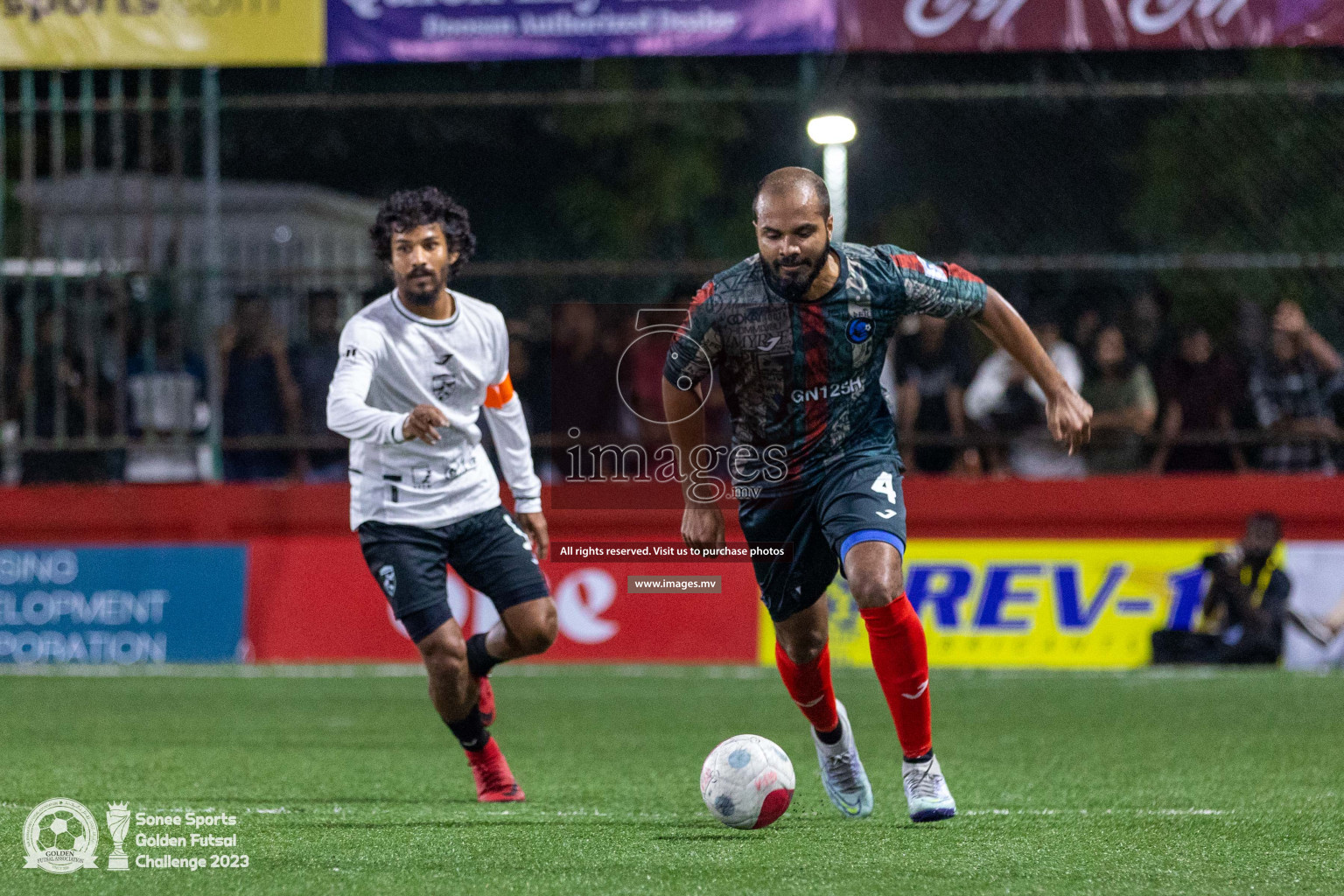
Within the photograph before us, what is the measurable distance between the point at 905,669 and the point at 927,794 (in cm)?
40

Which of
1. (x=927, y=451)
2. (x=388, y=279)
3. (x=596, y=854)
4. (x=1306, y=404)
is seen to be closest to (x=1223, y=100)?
(x=1306, y=404)

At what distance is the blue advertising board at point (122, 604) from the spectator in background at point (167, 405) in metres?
0.63

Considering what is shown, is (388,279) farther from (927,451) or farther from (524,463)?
(524,463)

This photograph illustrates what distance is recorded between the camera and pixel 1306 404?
42.2ft

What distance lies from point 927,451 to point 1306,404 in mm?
2633

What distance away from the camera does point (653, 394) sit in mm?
12969

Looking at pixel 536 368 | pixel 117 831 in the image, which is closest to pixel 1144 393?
pixel 536 368

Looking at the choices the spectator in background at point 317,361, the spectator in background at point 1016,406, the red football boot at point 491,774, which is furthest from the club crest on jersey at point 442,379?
the spectator in background at point 1016,406

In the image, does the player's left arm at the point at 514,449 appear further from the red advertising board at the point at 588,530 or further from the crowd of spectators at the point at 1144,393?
the crowd of spectators at the point at 1144,393

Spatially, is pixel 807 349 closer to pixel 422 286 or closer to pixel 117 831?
pixel 422 286

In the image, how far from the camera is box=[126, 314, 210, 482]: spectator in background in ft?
44.3

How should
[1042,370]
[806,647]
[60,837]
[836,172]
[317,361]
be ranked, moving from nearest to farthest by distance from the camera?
[60,837]
[1042,370]
[806,647]
[836,172]
[317,361]

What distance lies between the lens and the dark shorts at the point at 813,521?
6035mm

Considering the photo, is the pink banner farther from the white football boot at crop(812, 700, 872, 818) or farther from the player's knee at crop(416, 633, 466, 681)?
the white football boot at crop(812, 700, 872, 818)
